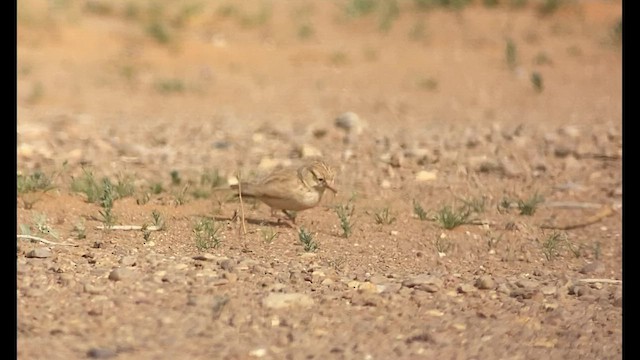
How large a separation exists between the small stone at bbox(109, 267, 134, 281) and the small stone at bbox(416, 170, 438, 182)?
130 inches

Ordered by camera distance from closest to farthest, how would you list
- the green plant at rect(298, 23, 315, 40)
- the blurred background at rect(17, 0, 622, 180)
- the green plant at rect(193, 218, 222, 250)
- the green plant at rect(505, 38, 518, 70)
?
the green plant at rect(193, 218, 222, 250), the blurred background at rect(17, 0, 622, 180), the green plant at rect(505, 38, 518, 70), the green plant at rect(298, 23, 315, 40)

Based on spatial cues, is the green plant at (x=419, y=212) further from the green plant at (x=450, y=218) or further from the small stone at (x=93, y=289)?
the small stone at (x=93, y=289)

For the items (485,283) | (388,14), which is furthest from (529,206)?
(388,14)

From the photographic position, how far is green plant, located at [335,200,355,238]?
638 centimetres

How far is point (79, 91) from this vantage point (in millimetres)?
12148

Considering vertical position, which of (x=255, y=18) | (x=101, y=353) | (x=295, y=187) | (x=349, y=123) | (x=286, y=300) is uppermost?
(x=255, y=18)

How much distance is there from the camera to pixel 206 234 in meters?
6.09

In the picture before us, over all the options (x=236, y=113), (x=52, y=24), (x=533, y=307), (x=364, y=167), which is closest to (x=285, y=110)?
(x=236, y=113)

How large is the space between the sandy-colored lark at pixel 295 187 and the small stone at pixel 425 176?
5.70 feet

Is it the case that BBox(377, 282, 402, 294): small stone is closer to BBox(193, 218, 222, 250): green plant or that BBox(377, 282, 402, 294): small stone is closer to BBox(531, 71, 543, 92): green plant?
BBox(193, 218, 222, 250): green plant

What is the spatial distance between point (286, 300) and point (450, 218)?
1996 mm

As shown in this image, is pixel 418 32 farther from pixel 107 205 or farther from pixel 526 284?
pixel 526 284

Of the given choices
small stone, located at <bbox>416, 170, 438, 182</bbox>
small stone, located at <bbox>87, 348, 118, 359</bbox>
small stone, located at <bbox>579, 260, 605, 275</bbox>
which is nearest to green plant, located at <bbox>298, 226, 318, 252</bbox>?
small stone, located at <bbox>579, 260, 605, 275</bbox>
